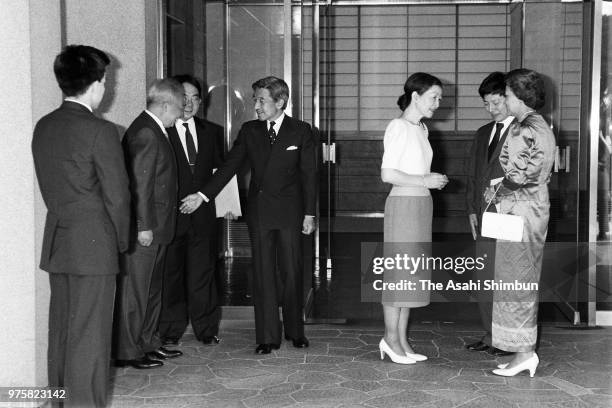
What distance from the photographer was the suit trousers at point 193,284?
509cm

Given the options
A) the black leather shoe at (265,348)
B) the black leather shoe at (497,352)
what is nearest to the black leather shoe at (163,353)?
the black leather shoe at (265,348)

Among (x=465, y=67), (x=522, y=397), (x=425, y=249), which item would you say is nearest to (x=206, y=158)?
(x=425, y=249)

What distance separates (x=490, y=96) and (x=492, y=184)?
2.40ft

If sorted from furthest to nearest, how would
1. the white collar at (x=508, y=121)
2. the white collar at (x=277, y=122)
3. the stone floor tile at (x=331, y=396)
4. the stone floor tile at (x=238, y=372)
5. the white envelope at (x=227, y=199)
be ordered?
the white envelope at (x=227, y=199) < the white collar at (x=277, y=122) < the white collar at (x=508, y=121) < the stone floor tile at (x=238, y=372) < the stone floor tile at (x=331, y=396)

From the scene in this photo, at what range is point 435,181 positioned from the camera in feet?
14.1

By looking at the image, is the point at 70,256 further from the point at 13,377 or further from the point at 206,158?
the point at 206,158

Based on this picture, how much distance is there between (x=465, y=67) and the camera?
11.8 metres

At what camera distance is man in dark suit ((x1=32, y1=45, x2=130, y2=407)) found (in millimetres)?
3197

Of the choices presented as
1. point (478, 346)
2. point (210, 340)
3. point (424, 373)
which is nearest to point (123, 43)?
point (210, 340)

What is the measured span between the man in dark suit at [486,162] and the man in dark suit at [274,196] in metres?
1.09

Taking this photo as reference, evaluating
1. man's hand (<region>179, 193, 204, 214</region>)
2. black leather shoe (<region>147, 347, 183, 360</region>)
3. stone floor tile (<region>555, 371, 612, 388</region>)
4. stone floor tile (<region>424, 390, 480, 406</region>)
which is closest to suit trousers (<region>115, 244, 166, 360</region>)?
black leather shoe (<region>147, 347, 183, 360</region>)

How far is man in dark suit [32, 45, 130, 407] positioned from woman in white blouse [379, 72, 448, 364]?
1675 mm

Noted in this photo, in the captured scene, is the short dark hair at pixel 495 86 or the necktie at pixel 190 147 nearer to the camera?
the short dark hair at pixel 495 86

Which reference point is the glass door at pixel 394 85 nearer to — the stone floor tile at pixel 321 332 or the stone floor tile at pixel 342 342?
the stone floor tile at pixel 321 332
